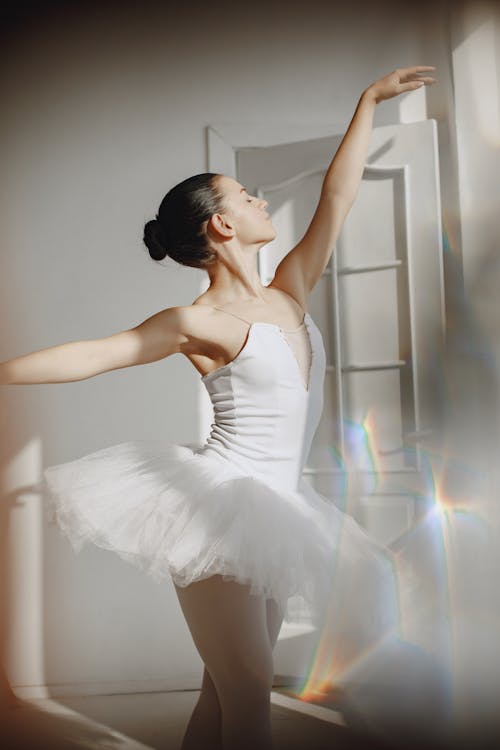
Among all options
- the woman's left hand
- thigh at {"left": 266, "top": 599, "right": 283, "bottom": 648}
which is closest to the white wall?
the woman's left hand

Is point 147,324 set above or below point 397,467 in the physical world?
above

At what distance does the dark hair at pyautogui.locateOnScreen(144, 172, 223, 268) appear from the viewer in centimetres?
178

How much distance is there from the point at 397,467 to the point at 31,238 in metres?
1.75

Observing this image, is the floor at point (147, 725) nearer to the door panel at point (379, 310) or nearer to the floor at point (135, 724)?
the floor at point (135, 724)

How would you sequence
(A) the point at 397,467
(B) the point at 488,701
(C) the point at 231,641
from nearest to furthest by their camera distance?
(C) the point at 231,641 → (B) the point at 488,701 → (A) the point at 397,467

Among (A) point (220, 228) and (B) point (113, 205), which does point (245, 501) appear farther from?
(B) point (113, 205)

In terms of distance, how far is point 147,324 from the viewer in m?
1.67

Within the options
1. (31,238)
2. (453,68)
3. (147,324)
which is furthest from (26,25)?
(147,324)

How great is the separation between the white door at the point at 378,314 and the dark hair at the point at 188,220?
3.96ft

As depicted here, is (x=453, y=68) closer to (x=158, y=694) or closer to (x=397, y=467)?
(x=397, y=467)

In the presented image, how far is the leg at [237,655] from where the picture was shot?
149 cm

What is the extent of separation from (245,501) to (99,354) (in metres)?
0.44

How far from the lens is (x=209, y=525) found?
1.53m

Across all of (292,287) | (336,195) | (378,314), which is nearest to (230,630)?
(292,287)
